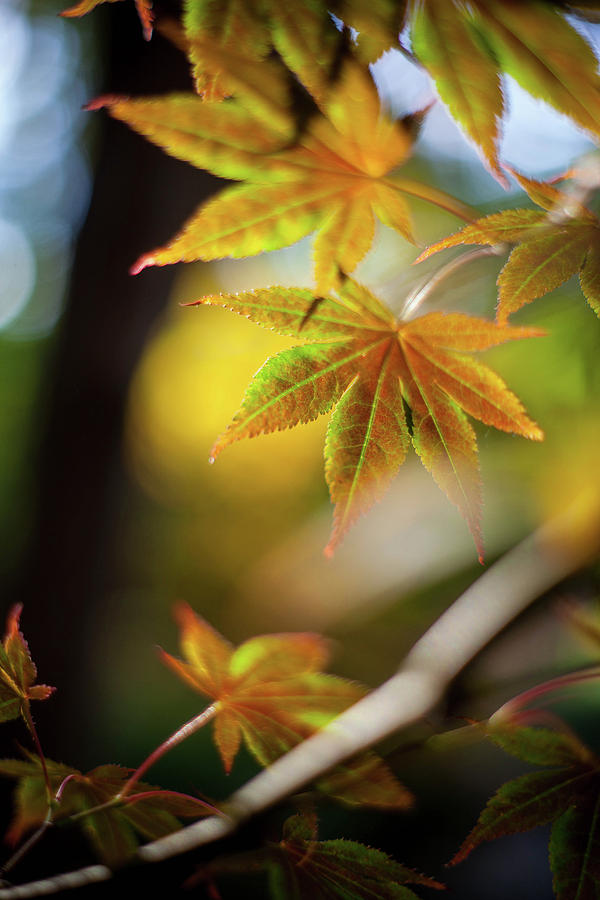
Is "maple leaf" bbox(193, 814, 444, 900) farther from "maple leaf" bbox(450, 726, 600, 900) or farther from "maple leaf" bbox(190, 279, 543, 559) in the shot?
"maple leaf" bbox(190, 279, 543, 559)

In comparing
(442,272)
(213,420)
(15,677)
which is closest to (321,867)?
(15,677)

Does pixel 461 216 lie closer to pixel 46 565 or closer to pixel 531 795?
pixel 531 795

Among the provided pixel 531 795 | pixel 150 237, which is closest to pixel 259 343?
pixel 150 237

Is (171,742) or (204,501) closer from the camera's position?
(171,742)

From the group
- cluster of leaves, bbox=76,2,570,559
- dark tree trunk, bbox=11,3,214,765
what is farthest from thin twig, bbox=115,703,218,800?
dark tree trunk, bbox=11,3,214,765

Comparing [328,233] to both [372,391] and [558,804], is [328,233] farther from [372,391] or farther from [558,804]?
[558,804]

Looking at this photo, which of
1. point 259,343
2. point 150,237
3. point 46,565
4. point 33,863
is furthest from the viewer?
point 259,343
